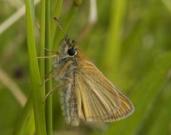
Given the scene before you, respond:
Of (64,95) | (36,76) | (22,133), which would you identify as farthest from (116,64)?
(36,76)

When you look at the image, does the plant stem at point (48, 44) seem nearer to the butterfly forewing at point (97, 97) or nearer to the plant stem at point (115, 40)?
the butterfly forewing at point (97, 97)

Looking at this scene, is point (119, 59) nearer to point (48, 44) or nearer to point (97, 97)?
point (97, 97)

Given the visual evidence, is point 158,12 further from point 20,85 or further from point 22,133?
point 22,133

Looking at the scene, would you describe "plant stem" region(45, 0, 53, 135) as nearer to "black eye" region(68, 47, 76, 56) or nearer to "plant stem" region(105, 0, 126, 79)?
"black eye" region(68, 47, 76, 56)

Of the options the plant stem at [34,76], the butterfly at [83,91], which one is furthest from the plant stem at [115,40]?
the plant stem at [34,76]

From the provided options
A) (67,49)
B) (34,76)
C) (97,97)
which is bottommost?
(34,76)

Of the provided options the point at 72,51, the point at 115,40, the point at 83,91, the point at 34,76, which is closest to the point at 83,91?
the point at 83,91

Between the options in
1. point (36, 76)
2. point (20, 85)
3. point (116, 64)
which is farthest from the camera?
point (116, 64)
